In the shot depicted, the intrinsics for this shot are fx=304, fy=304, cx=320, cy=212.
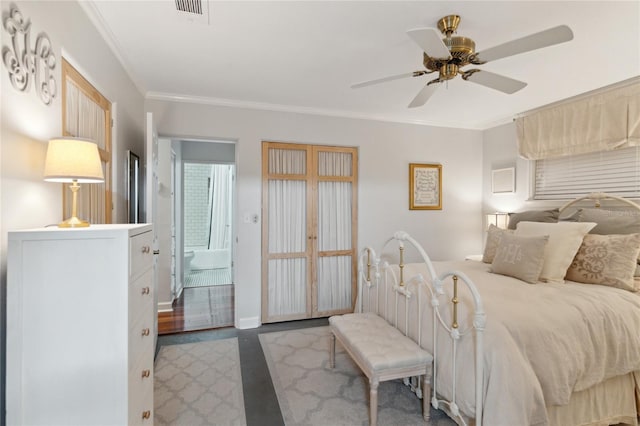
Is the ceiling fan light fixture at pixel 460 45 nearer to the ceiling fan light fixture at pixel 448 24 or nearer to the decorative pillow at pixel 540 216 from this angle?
the ceiling fan light fixture at pixel 448 24

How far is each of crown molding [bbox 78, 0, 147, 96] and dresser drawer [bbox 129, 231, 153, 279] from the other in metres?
1.41

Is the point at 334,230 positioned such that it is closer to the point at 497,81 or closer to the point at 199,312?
the point at 199,312

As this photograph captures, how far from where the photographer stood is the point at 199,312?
3.96 m

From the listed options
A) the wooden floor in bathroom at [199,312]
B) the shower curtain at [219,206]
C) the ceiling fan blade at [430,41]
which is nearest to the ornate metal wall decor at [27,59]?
the ceiling fan blade at [430,41]

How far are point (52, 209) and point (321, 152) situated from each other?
109 inches

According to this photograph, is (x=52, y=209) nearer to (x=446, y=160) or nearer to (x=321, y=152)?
(x=321, y=152)

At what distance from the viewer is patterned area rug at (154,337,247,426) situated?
198cm

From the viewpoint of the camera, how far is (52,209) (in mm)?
1449

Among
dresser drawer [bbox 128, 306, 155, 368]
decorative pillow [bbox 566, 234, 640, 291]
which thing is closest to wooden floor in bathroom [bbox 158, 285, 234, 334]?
dresser drawer [bbox 128, 306, 155, 368]

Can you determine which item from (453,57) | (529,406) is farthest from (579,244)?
(453,57)

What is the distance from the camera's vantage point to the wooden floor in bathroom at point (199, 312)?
3500 mm

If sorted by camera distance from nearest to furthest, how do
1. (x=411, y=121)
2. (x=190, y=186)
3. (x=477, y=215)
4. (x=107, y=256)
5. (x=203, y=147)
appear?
(x=107, y=256)
(x=411, y=121)
(x=477, y=215)
(x=203, y=147)
(x=190, y=186)

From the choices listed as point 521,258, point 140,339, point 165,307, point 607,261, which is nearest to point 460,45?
point 521,258

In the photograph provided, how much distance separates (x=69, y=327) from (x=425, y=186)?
400cm
